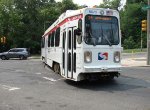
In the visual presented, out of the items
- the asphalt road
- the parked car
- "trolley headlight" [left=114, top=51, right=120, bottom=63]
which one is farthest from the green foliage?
"trolley headlight" [left=114, top=51, right=120, bottom=63]

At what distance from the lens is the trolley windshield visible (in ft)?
→ 54.2

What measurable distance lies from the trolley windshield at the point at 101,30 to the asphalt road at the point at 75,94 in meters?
1.96

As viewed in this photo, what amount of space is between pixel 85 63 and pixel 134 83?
9.39 feet

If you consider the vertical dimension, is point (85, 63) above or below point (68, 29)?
below

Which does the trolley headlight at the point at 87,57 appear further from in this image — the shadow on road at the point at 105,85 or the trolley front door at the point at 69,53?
the shadow on road at the point at 105,85

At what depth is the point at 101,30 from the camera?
16.7 m

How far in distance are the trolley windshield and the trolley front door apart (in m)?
0.94

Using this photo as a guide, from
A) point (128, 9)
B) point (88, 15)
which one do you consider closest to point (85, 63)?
point (88, 15)

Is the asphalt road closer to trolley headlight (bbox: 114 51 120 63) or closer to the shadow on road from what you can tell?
the shadow on road

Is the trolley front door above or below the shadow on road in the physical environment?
above

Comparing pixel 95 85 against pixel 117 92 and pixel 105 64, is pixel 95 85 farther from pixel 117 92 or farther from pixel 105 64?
pixel 117 92

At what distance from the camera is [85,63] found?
16266 mm

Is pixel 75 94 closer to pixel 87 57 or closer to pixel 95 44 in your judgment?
pixel 87 57

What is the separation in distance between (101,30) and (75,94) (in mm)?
3548
